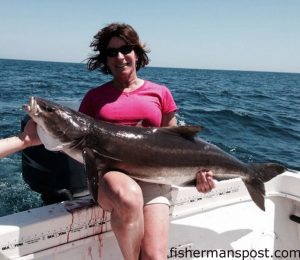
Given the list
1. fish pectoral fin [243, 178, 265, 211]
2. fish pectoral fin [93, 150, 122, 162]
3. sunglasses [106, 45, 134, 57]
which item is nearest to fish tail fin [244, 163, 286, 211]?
fish pectoral fin [243, 178, 265, 211]

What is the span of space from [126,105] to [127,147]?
0.51 meters

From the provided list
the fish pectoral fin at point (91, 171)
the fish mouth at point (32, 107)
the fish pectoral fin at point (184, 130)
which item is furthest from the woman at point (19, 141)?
the fish pectoral fin at point (184, 130)

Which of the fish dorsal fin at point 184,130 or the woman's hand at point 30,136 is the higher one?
the fish dorsal fin at point 184,130

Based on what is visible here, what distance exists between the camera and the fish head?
3.23m

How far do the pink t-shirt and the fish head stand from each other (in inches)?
16.9

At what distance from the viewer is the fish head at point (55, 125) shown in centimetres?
323

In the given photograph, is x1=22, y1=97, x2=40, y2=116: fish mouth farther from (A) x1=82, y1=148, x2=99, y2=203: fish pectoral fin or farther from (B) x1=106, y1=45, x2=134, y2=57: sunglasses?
(B) x1=106, y1=45, x2=134, y2=57: sunglasses

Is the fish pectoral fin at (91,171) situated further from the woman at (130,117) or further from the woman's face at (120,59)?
the woman's face at (120,59)

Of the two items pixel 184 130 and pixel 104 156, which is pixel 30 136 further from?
pixel 184 130

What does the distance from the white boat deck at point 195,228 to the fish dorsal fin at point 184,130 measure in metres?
0.58

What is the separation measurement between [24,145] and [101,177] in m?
0.66

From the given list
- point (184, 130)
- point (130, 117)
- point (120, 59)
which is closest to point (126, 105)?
point (130, 117)

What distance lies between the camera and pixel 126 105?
12.3 ft

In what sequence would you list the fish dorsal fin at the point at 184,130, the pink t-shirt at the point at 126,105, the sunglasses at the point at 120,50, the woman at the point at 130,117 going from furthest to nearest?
the sunglasses at the point at 120,50 → the pink t-shirt at the point at 126,105 → the fish dorsal fin at the point at 184,130 → the woman at the point at 130,117
